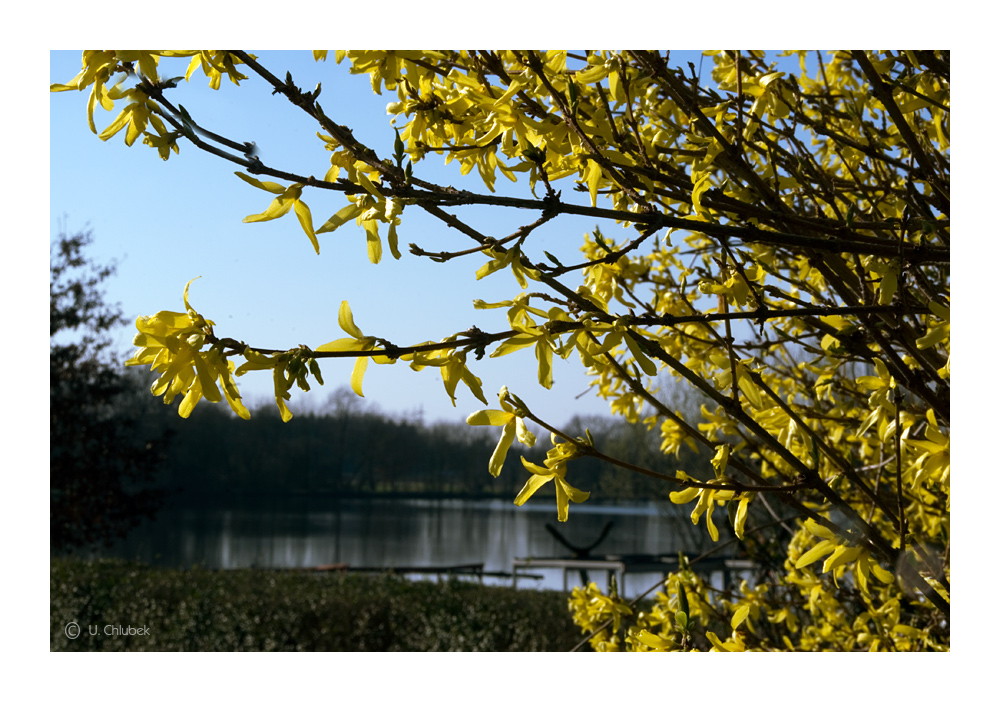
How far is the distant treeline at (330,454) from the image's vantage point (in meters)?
4.21

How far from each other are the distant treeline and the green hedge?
67cm

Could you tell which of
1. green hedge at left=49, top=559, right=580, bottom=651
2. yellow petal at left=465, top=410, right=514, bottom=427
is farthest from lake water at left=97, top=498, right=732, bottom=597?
yellow petal at left=465, top=410, right=514, bottom=427

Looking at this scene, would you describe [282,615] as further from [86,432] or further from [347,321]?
[347,321]

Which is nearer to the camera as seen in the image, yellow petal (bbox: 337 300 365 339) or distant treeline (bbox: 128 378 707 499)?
yellow petal (bbox: 337 300 365 339)

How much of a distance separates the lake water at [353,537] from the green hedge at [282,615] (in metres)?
0.86

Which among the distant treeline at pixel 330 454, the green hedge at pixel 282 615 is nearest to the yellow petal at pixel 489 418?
the distant treeline at pixel 330 454

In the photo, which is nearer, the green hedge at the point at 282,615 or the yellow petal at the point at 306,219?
the yellow petal at the point at 306,219

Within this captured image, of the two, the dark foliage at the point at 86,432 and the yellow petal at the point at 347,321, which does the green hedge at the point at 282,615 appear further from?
the yellow petal at the point at 347,321

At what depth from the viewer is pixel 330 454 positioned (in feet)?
15.2

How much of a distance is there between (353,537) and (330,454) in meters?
1.48

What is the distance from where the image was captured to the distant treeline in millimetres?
4207

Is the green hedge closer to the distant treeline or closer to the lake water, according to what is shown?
the distant treeline

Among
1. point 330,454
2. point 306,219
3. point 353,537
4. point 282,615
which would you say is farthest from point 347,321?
point 353,537
